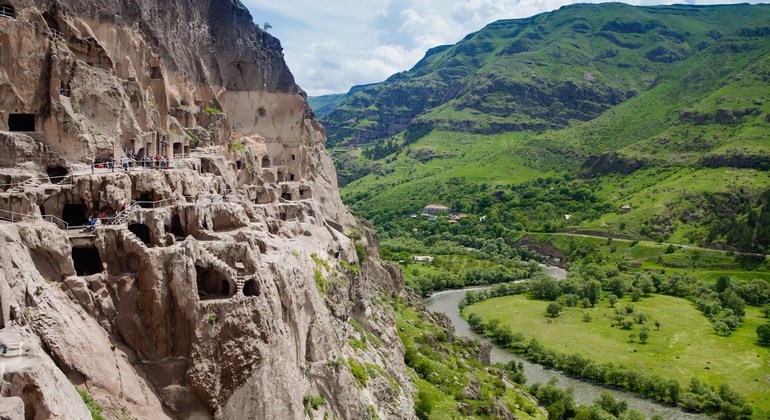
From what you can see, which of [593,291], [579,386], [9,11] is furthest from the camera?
[593,291]

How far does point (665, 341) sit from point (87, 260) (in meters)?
100.0

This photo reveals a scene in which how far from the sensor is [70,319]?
25.2 m

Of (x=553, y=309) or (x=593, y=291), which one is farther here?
(x=593, y=291)

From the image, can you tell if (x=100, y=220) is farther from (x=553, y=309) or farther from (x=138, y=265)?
(x=553, y=309)

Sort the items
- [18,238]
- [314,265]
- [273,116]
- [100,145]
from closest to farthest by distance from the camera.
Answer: [18,238], [100,145], [314,265], [273,116]

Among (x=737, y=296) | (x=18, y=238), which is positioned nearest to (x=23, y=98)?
(x=18, y=238)

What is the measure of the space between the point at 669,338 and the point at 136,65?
9714cm

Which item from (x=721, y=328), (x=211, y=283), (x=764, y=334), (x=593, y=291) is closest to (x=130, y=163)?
(x=211, y=283)

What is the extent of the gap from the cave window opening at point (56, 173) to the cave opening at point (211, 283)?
1087cm

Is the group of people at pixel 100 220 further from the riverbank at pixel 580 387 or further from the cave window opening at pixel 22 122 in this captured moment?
the riverbank at pixel 580 387

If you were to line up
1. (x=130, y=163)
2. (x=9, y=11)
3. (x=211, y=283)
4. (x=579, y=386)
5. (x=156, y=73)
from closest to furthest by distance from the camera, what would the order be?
(x=211, y=283)
(x=9, y=11)
(x=130, y=163)
(x=156, y=73)
(x=579, y=386)

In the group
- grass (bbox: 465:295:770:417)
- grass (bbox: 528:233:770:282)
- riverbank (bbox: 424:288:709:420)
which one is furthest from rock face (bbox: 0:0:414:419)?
grass (bbox: 528:233:770:282)

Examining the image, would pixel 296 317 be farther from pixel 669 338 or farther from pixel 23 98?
pixel 669 338

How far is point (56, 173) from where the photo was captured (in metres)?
34.8
